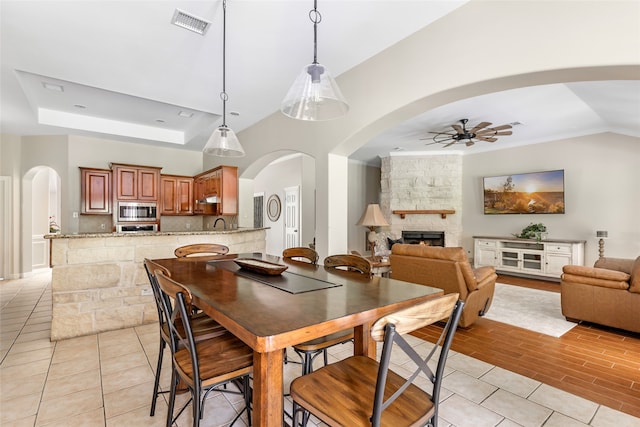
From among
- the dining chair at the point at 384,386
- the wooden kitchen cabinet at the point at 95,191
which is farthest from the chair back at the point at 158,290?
the wooden kitchen cabinet at the point at 95,191

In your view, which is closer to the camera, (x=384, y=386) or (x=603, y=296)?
(x=384, y=386)

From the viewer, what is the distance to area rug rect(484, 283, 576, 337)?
346 centimetres

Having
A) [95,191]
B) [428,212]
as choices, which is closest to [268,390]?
[95,191]

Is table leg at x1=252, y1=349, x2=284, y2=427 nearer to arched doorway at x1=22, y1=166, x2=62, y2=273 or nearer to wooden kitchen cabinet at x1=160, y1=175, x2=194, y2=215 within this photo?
wooden kitchen cabinet at x1=160, y1=175, x2=194, y2=215

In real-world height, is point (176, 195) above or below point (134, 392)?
above

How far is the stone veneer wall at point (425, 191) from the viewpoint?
7105mm

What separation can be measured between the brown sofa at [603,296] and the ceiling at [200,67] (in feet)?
6.61

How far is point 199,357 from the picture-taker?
1489 millimetres

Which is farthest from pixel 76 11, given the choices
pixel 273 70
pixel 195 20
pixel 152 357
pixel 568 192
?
pixel 568 192

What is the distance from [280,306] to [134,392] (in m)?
1.63

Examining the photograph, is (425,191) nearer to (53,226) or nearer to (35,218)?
(35,218)

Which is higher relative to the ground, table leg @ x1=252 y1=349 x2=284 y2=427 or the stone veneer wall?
the stone veneer wall

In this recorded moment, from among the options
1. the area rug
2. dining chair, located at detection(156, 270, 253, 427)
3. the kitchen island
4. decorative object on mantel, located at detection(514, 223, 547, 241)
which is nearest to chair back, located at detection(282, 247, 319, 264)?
dining chair, located at detection(156, 270, 253, 427)

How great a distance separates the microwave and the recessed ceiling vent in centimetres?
438
